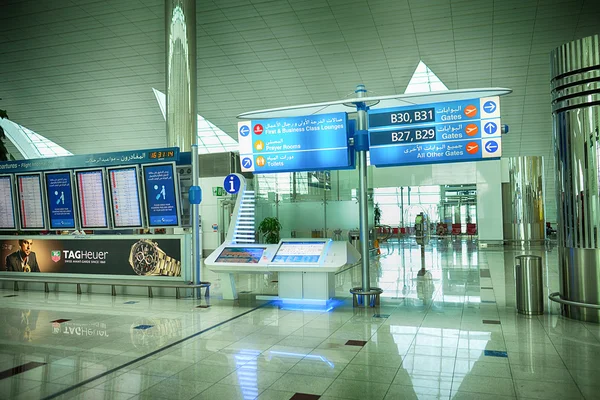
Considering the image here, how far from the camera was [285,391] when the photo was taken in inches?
143

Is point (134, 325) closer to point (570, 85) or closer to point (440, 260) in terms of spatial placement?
point (570, 85)

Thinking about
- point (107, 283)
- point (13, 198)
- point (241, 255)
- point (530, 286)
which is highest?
point (13, 198)

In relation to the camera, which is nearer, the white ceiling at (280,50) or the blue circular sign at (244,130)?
the blue circular sign at (244,130)

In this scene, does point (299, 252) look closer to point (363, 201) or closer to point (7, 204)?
point (363, 201)

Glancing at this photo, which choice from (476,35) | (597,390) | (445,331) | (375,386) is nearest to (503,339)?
(445,331)

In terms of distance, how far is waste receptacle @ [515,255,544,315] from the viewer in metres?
6.33

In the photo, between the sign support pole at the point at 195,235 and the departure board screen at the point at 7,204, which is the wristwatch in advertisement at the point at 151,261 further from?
the departure board screen at the point at 7,204

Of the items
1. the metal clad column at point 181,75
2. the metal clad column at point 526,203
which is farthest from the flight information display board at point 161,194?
the metal clad column at point 526,203

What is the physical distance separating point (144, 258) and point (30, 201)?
10.3ft

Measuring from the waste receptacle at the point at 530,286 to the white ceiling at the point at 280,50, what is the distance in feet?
45.1

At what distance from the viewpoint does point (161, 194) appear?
8.91 metres

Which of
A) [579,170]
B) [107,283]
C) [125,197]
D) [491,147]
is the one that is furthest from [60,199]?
[579,170]

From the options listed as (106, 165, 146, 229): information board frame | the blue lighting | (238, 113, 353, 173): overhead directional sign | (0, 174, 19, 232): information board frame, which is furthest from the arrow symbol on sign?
(0, 174, 19, 232): information board frame

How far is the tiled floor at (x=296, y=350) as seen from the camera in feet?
12.1
